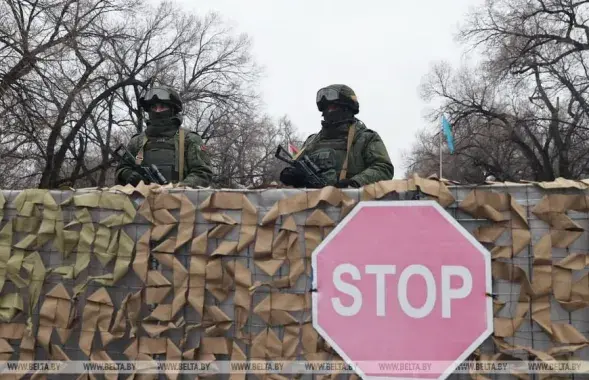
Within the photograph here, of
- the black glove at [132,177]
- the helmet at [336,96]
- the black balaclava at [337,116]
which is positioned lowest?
the black glove at [132,177]

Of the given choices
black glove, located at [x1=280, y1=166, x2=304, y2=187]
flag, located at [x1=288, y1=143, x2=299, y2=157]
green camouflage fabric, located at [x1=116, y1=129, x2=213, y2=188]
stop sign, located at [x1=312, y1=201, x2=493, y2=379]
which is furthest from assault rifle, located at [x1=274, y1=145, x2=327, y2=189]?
stop sign, located at [x1=312, y1=201, x2=493, y2=379]

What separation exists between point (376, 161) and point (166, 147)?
1936 mm

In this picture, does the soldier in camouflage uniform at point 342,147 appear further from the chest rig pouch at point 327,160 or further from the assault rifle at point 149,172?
the assault rifle at point 149,172

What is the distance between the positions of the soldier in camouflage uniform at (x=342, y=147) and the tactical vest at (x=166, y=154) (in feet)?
3.24

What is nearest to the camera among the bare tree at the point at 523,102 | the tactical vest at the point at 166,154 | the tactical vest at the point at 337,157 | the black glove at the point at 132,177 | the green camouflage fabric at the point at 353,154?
the green camouflage fabric at the point at 353,154

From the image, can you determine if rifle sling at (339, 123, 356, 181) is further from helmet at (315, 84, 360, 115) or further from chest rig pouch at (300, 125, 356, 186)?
helmet at (315, 84, 360, 115)

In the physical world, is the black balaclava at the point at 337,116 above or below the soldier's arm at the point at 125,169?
above

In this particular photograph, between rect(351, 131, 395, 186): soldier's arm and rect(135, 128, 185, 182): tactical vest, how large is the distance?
1636mm

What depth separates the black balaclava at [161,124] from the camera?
16.4ft

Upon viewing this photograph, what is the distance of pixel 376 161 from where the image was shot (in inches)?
174

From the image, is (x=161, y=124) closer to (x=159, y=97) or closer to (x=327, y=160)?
(x=159, y=97)

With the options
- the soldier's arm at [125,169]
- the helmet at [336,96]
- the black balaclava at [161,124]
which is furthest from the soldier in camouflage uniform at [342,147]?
the soldier's arm at [125,169]

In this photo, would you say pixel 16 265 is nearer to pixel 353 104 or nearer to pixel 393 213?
pixel 393 213

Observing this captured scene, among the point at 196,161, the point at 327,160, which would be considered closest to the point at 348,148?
the point at 327,160
